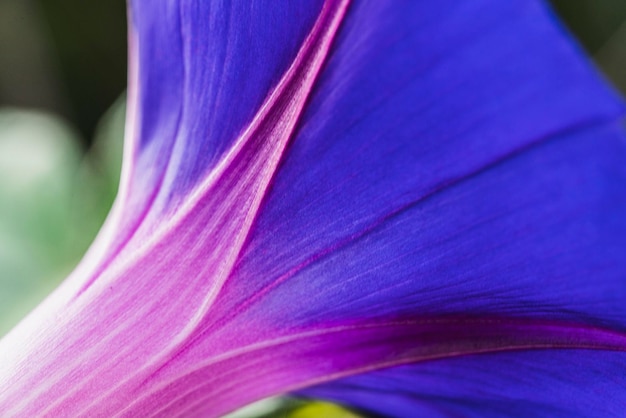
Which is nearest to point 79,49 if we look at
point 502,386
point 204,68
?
point 204,68

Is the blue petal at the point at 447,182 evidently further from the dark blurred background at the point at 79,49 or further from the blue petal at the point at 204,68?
the dark blurred background at the point at 79,49

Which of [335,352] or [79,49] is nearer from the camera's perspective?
[335,352]

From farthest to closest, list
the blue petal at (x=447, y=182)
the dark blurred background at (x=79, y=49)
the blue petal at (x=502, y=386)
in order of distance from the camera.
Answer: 1. the dark blurred background at (x=79, y=49)
2. the blue petal at (x=502, y=386)
3. the blue petal at (x=447, y=182)

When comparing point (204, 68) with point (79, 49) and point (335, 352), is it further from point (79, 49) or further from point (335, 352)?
point (79, 49)

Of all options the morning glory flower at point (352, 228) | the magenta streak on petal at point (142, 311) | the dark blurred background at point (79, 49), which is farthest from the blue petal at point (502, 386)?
the dark blurred background at point (79, 49)

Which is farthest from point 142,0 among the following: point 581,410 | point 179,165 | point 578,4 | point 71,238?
point 578,4

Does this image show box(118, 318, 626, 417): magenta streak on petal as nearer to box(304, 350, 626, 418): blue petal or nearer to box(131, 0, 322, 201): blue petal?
box(304, 350, 626, 418): blue petal

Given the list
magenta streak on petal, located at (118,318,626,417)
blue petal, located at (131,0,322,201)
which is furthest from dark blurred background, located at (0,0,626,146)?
magenta streak on petal, located at (118,318,626,417)

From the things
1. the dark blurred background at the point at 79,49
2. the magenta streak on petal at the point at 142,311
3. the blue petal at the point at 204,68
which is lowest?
the magenta streak on petal at the point at 142,311
